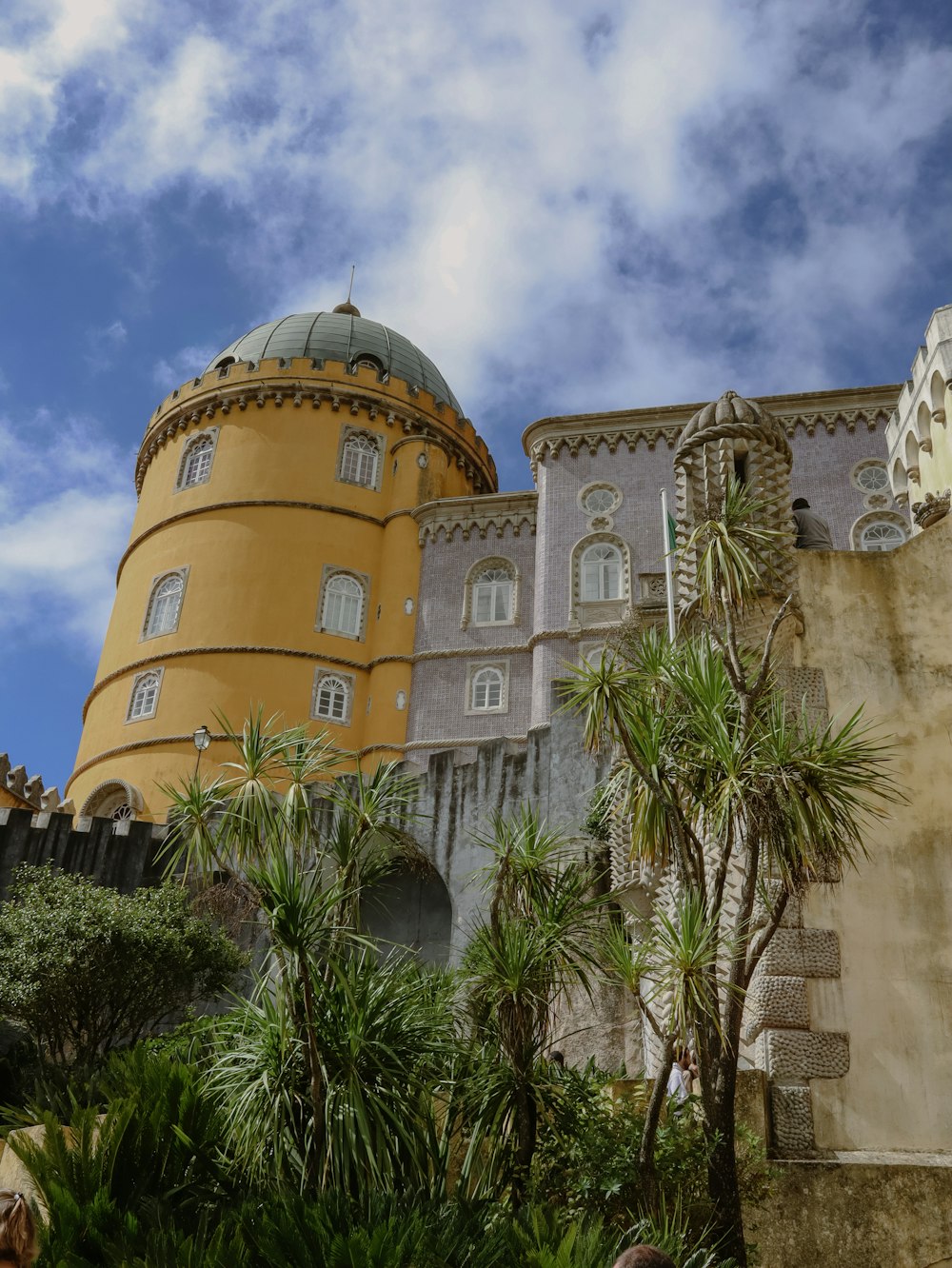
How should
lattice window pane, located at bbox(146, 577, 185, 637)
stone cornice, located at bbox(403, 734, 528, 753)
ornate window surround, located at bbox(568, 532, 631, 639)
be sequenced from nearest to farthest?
ornate window surround, located at bbox(568, 532, 631, 639) → stone cornice, located at bbox(403, 734, 528, 753) → lattice window pane, located at bbox(146, 577, 185, 637)

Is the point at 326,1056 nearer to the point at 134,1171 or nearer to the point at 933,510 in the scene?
the point at 134,1171

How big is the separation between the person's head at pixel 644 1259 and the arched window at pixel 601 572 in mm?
24969

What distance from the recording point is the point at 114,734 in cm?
3000

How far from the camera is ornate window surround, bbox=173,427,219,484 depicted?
33000 mm

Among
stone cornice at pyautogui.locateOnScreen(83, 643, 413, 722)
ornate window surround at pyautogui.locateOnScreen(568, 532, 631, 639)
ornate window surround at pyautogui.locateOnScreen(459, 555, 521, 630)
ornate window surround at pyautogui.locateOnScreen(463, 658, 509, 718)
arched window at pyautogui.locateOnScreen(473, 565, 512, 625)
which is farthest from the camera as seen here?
arched window at pyautogui.locateOnScreen(473, 565, 512, 625)

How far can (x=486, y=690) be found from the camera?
96.0ft

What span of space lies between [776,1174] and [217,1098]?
372 cm

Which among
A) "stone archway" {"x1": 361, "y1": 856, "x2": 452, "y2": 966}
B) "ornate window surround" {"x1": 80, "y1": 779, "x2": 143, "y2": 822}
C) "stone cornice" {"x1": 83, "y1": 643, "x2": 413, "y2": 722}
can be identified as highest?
"stone cornice" {"x1": 83, "y1": 643, "x2": 413, "y2": 722}

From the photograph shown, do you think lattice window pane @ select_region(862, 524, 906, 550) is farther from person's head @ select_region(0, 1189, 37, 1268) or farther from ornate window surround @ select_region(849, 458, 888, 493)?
person's head @ select_region(0, 1189, 37, 1268)

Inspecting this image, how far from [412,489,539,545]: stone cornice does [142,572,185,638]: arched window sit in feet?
21.7

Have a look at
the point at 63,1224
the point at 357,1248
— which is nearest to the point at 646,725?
the point at 357,1248

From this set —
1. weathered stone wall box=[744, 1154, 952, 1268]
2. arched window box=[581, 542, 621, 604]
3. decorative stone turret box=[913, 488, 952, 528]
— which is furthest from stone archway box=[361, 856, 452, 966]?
weathered stone wall box=[744, 1154, 952, 1268]

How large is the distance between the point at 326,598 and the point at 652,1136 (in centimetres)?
2508

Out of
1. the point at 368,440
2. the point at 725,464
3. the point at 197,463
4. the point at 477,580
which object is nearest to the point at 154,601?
the point at 197,463
